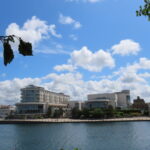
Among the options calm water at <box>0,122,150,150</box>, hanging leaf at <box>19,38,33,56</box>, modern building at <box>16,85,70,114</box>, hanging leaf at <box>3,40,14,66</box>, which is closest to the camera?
hanging leaf at <box>19,38,33,56</box>

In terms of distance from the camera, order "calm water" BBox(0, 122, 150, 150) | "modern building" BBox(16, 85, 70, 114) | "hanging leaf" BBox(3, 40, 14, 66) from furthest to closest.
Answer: "modern building" BBox(16, 85, 70, 114), "calm water" BBox(0, 122, 150, 150), "hanging leaf" BBox(3, 40, 14, 66)

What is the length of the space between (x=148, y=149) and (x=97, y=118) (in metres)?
105

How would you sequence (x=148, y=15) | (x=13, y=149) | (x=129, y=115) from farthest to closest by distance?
(x=129, y=115)
(x=13, y=149)
(x=148, y=15)

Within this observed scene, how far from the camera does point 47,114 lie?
17125cm

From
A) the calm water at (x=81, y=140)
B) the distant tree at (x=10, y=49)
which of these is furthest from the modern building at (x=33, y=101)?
the distant tree at (x=10, y=49)

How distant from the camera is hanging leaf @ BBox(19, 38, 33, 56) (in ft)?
10.4

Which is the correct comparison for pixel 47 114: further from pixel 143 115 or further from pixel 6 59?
pixel 6 59

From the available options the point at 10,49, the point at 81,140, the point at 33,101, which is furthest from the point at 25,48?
the point at 33,101

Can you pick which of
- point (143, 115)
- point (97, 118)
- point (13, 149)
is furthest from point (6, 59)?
point (143, 115)

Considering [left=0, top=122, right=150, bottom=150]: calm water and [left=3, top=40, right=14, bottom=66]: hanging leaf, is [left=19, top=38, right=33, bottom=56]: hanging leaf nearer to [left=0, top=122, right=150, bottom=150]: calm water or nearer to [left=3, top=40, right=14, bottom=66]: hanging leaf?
[left=3, top=40, right=14, bottom=66]: hanging leaf

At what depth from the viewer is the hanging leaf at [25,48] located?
10.4 feet

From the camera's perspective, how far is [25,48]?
322cm

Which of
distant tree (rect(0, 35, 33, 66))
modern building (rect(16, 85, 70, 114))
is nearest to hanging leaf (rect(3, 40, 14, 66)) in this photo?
distant tree (rect(0, 35, 33, 66))

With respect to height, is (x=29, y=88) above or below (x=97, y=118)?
above
